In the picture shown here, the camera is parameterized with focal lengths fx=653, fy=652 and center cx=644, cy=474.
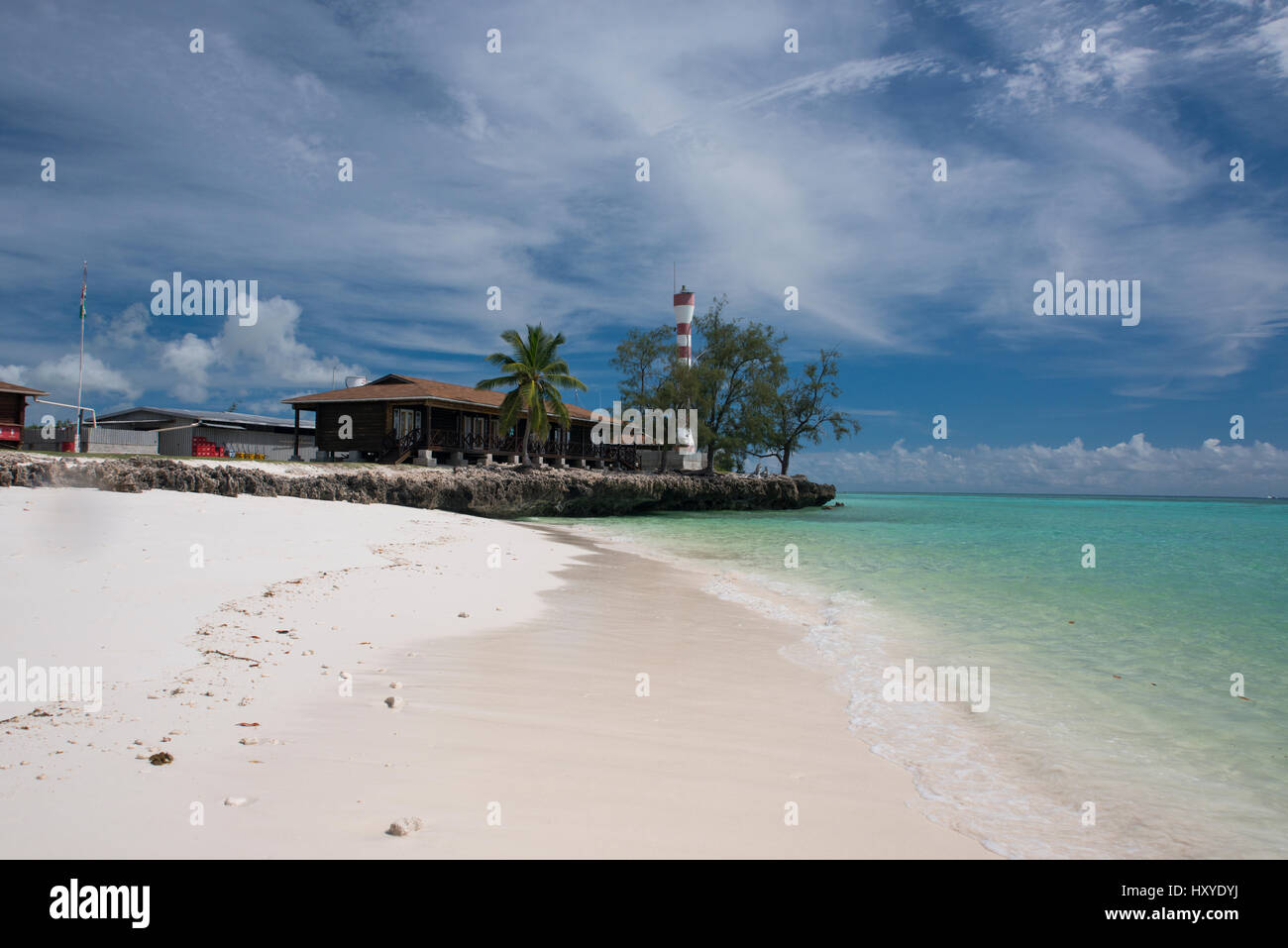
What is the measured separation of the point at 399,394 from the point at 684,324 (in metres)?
23.7

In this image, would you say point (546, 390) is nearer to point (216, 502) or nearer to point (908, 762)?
point (216, 502)

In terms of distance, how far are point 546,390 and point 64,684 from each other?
3058 centimetres

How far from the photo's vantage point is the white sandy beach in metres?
2.55

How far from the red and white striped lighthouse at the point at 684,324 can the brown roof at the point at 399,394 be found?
1556cm

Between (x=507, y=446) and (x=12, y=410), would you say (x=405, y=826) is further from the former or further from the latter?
(x=12, y=410)

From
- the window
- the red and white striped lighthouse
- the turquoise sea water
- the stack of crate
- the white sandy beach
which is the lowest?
the turquoise sea water

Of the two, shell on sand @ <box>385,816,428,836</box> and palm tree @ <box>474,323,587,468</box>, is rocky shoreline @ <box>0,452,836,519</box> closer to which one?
palm tree @ <box>474,323,587,468</box>

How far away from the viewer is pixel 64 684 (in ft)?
12.3

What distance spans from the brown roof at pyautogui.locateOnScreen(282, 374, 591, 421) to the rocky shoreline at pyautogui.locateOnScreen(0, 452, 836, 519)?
21.3ft

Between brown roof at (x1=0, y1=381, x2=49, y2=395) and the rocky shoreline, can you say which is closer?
the rocky shoreline

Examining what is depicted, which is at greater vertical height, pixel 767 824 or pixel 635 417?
pixel 635 417

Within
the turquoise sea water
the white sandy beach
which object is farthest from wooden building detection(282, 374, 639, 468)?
the white sandy beach
